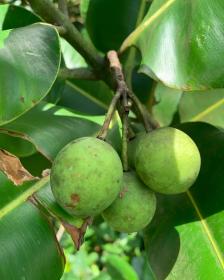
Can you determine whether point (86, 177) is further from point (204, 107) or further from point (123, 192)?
point (204, 107)

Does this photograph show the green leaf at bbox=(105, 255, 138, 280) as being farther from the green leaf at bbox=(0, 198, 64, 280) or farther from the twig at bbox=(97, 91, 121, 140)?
the twig at bbox=(97, 91, 121, 140)

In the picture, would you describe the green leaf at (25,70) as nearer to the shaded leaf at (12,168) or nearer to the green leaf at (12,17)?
the shaded leaf at (12,168)

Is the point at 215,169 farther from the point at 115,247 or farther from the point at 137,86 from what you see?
the point at 115,247

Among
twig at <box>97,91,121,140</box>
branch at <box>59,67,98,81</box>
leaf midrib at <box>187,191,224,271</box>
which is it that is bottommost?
leaf midrib at <box>187,191,224,271</box>

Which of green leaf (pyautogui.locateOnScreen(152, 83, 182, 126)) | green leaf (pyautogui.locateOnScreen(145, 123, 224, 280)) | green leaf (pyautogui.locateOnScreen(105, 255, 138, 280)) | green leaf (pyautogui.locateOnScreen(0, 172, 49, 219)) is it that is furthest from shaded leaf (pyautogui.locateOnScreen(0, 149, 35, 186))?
green leaf (pyautogui.locateOnScreen(105, 255, 138, 280))

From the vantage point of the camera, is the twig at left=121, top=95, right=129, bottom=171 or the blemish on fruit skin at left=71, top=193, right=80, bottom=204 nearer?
the blemish on fruit skin at left=71, top=193, right=80, bottom=204

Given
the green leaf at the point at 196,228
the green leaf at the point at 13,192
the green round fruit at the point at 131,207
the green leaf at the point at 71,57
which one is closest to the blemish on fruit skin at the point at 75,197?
the green round fruit at the point at 131,207
